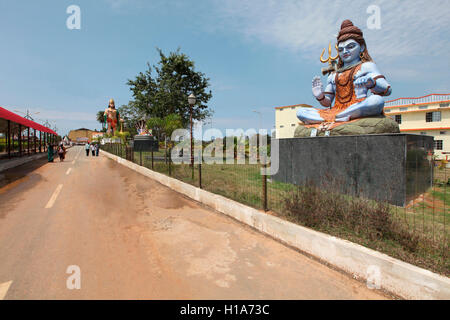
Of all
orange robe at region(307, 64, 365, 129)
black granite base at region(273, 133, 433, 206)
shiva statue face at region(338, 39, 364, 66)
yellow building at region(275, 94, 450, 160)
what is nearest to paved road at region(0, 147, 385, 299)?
black granite base at region(273, 133, 433, 206)

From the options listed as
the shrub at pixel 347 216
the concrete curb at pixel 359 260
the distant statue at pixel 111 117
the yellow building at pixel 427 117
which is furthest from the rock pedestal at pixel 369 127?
the distant statue at pixel 111 117

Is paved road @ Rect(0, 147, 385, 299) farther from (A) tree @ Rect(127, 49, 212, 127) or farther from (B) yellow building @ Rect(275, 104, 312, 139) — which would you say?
(B) yellow building @ Rect(275, 104, 312, 139)

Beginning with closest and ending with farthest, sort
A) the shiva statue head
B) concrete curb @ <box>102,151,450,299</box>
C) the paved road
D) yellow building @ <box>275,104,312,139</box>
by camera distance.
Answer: concrete curb @ <box>102,151,450,299</box>, the paved road, the shiva statue head, yellow building @ <box>275,104,312,139</box>

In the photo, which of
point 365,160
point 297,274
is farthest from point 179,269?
point 365,160

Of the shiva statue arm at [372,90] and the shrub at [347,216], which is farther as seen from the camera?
the shiva statue arm at [372,90]

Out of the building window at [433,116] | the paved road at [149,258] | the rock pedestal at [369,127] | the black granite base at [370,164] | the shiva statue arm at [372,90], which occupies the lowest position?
the paved road at [149,258]

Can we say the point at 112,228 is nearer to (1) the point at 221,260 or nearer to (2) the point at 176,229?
(2) the point at 176,229

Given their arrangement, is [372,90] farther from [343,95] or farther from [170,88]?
[170,88]

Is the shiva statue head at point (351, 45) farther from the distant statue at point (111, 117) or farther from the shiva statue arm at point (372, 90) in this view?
the distant statue at point (111, 117)

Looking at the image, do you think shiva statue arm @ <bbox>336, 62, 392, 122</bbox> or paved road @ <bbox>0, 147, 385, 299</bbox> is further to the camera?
shiva statue arm @ <bbox>336, 62, 392, 122</bbox>

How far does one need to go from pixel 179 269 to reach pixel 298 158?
27.5ft

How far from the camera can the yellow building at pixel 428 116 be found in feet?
99.5

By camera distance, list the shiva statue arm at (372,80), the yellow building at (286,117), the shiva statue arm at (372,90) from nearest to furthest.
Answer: the shiva statue arm at (372,90) → the shiva statue arm at (372,80) → the yellow building at (286,117)

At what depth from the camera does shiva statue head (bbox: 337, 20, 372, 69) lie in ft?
36.0
